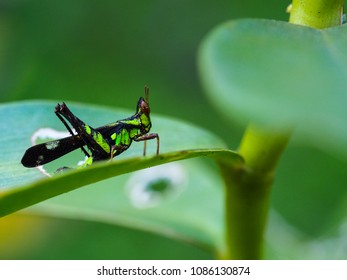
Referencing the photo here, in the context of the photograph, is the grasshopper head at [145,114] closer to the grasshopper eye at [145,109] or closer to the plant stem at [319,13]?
the grasshopper eye at [145,109]

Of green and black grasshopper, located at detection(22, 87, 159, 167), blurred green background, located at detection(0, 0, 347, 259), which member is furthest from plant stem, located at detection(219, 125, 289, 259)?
blurred green background, located at detection(0, 0, 347, 259)

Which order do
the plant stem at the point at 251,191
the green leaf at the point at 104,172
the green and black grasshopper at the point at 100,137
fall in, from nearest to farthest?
the green leaf at the point at 104,172
the plant stem at the point at 251,191
the green and black grasshopper at the point at 100,137

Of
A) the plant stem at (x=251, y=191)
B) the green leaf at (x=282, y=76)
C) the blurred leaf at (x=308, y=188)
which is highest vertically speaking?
the green leaf at (x=282, y=76)

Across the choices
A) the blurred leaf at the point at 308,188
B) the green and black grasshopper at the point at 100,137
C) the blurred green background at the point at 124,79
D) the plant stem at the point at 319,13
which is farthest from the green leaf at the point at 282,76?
the blurred leaf at the point at 308,188

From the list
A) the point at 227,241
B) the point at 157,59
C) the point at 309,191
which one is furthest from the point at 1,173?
the point at 157,59

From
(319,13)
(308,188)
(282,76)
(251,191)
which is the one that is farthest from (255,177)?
(308,188)
